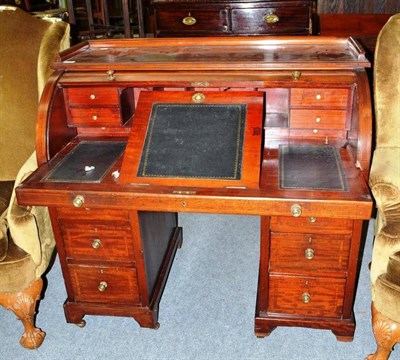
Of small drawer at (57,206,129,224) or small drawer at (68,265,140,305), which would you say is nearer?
small drawer at (57,206,129,224)

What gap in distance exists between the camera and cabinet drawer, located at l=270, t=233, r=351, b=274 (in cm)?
170

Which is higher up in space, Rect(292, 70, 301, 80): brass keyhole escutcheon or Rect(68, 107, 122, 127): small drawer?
Rect(292, 70, 301, 80): brass keyhole escutcheon

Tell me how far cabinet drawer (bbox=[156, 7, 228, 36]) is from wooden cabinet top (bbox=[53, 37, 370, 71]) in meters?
0.91

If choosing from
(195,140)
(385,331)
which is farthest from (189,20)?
(385,331)

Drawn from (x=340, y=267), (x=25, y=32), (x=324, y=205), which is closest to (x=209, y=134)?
(x=324, y=205)

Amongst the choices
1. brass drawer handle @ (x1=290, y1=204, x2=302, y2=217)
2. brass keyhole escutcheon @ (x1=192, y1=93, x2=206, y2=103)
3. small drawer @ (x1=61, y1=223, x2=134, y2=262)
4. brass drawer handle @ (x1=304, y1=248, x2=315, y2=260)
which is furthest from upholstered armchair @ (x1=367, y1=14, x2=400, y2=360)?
small drawer @ (x1=61, y1=223, x2=134, y2=262)

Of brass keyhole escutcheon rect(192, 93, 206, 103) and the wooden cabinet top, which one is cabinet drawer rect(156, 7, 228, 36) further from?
brass keyhole escutcheon rect(192, 93, 206, 103)

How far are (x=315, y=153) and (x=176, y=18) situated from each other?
1.72 metres

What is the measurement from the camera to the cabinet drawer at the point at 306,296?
5.93 feet

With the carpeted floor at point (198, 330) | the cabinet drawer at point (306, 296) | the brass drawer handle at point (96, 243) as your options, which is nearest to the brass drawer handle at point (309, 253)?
the cabinet drawer at point (306, 296)

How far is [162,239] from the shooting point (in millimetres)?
2260

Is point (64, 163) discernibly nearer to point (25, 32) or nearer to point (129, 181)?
point (129, 181)

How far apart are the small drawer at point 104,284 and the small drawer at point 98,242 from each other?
0.06m

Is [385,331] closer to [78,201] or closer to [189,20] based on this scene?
[78,201]
